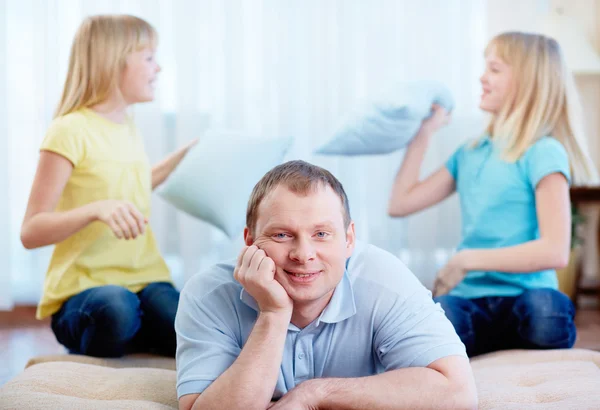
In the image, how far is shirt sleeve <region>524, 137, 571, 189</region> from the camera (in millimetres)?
1864

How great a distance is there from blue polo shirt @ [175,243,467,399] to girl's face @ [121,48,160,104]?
0.87 meters

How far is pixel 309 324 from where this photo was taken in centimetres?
130

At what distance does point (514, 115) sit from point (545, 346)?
24.4 inches

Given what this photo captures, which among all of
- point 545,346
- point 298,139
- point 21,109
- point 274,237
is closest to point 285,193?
point 274,237

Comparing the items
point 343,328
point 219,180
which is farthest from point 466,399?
point 219,180

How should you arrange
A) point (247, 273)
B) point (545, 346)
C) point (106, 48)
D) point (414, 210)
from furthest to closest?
1. point (414, 210)
2. point (106, 48)
3. point (545, 346)
4. point (247, 273)

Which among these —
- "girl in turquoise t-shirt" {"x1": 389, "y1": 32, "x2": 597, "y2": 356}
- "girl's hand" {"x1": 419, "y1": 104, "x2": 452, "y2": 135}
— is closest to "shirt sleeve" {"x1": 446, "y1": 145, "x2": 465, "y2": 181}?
"girl in turquoise t-shirt" {"x1": 389, "y1": 32, "x2": 597, "y2": 356}

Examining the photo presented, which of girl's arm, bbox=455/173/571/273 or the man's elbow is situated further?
girl's arm, bbox=455/173/571/273

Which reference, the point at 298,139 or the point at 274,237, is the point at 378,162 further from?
the point at 274,237

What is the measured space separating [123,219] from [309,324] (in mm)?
590

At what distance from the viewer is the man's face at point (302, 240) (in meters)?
1.20

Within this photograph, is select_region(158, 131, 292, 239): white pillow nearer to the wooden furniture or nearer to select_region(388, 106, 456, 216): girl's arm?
select_region(388, 106, 456, 216): girl's arm

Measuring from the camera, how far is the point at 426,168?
10.3ft

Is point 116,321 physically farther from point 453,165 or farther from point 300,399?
point 453,165
